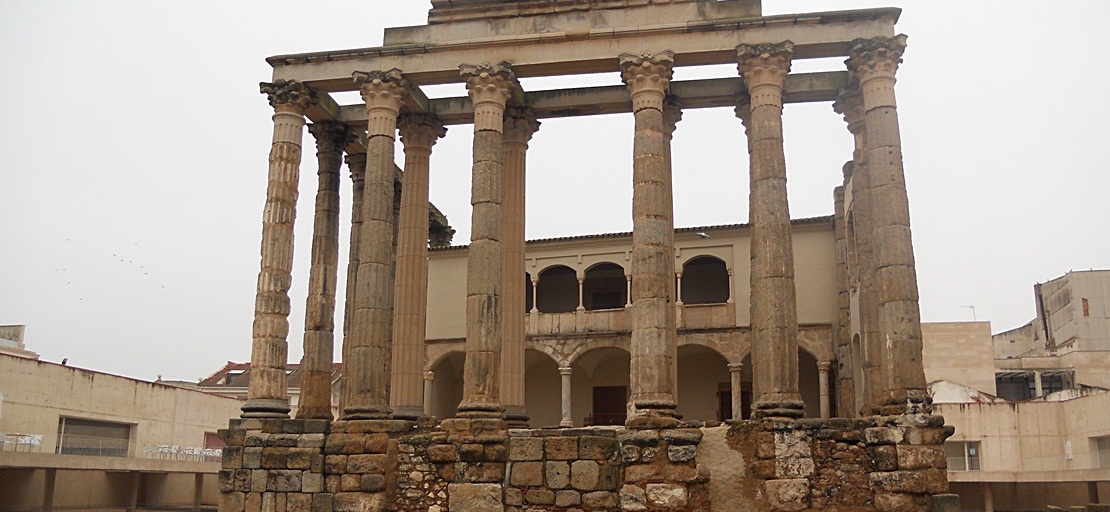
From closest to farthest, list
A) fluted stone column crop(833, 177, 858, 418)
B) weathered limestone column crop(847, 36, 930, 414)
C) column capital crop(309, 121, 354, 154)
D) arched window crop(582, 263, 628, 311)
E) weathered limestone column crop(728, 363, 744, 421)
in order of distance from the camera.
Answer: weathered limestone column crop(847, 36, 930, 414), column capital crop(309, 121, 354, 154), fluted stone column crop(833, 177, 858, 418), weathered limestone column crop(728, 363, 744, 421), arched window crop(582, 263, 628, 311)

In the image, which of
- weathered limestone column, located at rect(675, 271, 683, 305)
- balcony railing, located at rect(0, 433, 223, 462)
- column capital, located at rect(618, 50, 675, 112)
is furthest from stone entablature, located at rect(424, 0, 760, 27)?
balcony railing, located at rect(0, 433, 223, 462)

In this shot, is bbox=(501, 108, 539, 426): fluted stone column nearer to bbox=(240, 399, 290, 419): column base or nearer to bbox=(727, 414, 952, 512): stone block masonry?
bbox=(240, 399, 290, 419): column base

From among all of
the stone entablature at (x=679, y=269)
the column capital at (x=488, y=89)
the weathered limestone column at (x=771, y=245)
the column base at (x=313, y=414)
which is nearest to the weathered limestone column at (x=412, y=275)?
the column base at (x=313, y=414)

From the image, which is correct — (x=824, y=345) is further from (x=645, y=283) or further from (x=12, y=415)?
(x=12, y=415)

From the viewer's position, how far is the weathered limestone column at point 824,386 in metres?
29.1

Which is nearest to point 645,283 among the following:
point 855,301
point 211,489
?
point 855,301

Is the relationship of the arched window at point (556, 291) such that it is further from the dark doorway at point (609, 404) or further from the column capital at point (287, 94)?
the column capital at point (287, 94)

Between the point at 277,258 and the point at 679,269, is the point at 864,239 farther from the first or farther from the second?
the point at 277,258

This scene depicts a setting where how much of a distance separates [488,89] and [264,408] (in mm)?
8195

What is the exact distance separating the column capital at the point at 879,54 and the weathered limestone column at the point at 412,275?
9.67 metres

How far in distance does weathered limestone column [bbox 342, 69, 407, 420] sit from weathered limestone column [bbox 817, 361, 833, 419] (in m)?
14.4

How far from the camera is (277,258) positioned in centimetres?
2062

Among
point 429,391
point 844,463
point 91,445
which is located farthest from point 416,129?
point 91,445

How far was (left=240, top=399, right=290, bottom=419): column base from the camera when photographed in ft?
65.6
